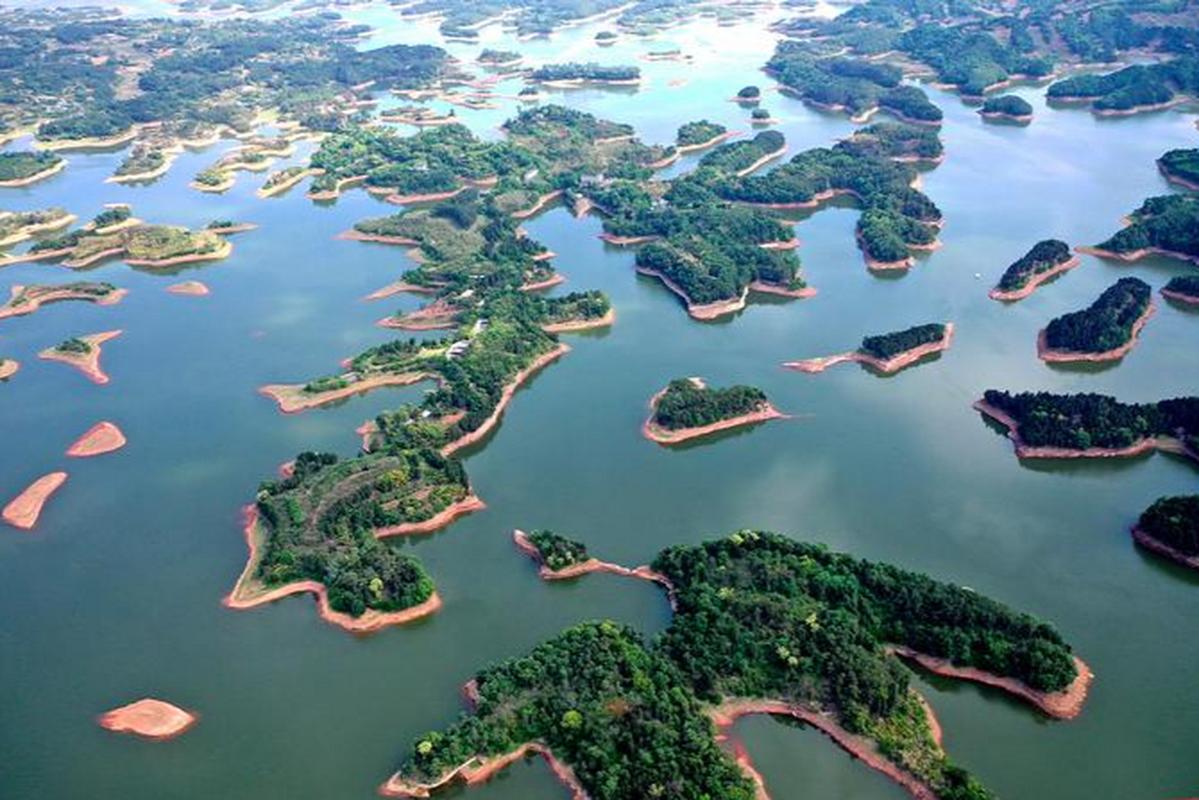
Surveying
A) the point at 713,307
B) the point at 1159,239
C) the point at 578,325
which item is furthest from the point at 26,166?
the point at 1159,239

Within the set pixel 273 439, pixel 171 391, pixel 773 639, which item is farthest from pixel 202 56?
pixel 773 639

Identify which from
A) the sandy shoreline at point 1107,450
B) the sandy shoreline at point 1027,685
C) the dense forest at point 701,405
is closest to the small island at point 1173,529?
the sandy shoreline at point 1107,450

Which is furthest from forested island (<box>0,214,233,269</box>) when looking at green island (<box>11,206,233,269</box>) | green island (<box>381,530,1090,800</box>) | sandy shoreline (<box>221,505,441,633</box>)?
green island (<box>381,530,1090,800</box>)

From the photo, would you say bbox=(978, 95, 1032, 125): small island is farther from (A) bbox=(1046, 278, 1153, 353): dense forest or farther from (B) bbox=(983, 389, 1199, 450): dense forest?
(B) bbox=(983, 389, 1199, 450): dense forest

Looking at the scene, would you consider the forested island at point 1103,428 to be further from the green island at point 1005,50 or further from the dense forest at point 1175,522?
the green island at point 1005,50

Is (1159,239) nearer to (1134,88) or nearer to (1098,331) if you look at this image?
(1098,331)

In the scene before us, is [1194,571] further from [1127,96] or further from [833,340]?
[1127,96]
